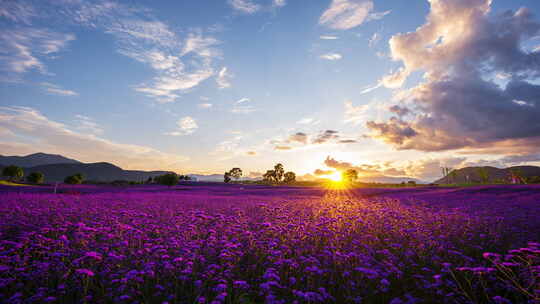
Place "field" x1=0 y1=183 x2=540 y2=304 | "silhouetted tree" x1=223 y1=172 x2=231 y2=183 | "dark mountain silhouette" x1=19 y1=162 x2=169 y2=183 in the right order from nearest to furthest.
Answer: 1. "field" x1=0 y1=183 x2=540 y2=304
2. "silhouetted tree" x1=223 y1=172 x2=231 y2=183
3. "dark mountain silhouette" x1=19 y1=162 x2=169 y2=183

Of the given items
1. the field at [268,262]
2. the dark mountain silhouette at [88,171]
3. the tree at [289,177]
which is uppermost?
the dark mountain silhouette at [88,171]

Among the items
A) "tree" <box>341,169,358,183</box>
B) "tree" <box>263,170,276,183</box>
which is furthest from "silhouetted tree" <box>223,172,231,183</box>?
"tree" <box>341,169,358,183</box>

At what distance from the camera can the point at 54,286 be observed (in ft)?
12.4

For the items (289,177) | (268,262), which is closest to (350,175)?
(289,177)

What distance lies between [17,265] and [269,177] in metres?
89.0

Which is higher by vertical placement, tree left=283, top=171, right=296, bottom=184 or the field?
tree left=283, top=171, right=296, bottom=184

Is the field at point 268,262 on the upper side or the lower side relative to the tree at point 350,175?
lower

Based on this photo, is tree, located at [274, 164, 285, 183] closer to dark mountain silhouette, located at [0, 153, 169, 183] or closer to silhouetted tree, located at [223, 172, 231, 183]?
silhouetted tree, located at [223, 172, 231, 183]

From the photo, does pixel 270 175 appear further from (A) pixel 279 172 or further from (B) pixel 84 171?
(B) pixel 84 171

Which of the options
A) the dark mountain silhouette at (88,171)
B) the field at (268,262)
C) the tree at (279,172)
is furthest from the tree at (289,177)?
the dark mountain silhouette at (88,171)

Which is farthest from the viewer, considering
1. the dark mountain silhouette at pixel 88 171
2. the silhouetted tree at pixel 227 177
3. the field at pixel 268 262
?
the dark mountain silhouette at pixel 88 171

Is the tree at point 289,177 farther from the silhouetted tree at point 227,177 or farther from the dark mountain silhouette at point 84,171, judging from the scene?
the dark mountain silhouette at point 84,171

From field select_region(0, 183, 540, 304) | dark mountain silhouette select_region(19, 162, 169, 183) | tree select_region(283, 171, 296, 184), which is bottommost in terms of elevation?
field select_region(0, 183, 540, 304)

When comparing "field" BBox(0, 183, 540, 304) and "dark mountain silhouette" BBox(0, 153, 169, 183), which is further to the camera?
"dark mountain silhouette" BBox(0, 153, 169, 183)
